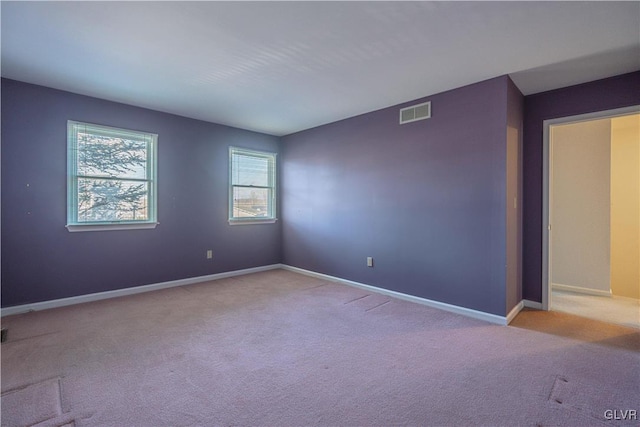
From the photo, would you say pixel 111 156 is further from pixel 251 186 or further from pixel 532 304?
pixel 532 304

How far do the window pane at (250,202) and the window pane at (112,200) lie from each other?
4.59 ft

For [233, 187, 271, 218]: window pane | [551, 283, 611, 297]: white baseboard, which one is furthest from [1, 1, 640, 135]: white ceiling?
[551, 283, 611, 297]: white baseboard

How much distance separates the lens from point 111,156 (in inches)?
154

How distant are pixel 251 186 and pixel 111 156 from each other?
2110 mm

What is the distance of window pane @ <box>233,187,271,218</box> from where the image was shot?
5.18 metres

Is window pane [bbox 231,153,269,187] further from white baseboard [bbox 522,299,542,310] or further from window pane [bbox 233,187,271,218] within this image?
white baseboard [bbox 522,299,542,310]

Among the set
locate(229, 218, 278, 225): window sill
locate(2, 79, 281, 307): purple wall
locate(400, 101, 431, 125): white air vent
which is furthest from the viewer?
locate(229, 218, 278, 225): window sill

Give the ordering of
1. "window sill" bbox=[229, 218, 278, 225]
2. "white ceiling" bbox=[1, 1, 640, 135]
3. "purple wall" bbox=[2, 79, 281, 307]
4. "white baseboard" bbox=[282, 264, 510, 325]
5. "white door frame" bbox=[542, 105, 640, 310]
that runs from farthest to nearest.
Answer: "window sill" bbox=[229, 218, 278, 225], "white door frame" bbox=[542, 105, 640, 310], "purple wall" bbox=[2, 79, 281, 307], "white baseboard" bbox=[282, 264, 510, 325], "white ceiling" bbox=[1, 1, 640, 135]

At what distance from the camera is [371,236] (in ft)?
13.9

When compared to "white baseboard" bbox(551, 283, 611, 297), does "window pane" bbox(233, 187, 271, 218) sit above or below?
above

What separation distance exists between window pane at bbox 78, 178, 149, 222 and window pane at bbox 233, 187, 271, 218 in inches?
55.1

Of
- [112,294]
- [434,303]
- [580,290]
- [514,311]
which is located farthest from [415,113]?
[112,294]

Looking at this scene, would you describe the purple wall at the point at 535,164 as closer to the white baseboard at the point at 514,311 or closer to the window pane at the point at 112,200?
the white baseboard at the point at 514,311

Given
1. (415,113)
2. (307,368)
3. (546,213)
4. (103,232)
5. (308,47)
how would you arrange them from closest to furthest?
(307,368) → (308,47) → (546,213) → (415,113) → (103,232)
